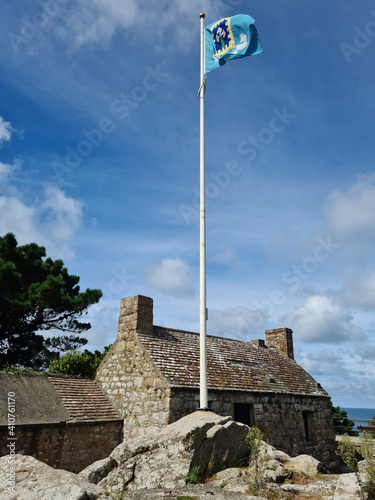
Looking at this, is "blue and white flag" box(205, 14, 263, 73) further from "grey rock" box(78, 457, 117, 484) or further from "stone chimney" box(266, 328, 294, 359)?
"stone chimney" box(266, 328, 294, 359)

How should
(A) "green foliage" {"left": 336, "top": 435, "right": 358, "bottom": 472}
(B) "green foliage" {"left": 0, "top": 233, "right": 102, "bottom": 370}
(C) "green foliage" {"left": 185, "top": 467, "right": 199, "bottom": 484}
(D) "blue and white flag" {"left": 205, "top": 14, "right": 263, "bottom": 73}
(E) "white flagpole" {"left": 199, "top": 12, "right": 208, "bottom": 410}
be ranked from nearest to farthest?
(A) "green foliage" {"left": 336, "top": 435, "right": 358, "bottom": 472}
(C) "green foliage" {"left": 185, "top": 467, "right": 199, "bottom": 484}
(E) "white flagpole" {"left": 199, "top": 12, "right": 208, "bottom": 410}
(D) "blue and white flag" {"left": 205, "top": 14, "right": 263, "bottom": 73}
(B) "green foliage" {"left": 0, "top": 233, "right": 102, "bottom": 370}

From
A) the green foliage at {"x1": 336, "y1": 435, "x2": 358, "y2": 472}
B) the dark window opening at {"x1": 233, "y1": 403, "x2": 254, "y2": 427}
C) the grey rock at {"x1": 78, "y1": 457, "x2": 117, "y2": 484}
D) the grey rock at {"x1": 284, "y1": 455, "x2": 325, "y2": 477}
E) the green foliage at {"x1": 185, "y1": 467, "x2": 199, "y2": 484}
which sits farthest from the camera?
the dark window opening at {"x1": 233, "y1": 403, "x2": 254, "y2": 427}

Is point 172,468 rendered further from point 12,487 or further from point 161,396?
point 161,396

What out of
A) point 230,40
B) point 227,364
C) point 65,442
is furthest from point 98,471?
point 230,40

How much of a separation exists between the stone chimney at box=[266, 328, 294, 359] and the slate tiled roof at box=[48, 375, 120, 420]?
11.8 metres

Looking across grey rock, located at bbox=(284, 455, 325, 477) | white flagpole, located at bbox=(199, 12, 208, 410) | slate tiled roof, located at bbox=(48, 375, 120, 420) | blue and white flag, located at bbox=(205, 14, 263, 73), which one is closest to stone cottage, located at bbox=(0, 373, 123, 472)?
slate tiled roof, located at bbox=(48, 375, 120, 420)

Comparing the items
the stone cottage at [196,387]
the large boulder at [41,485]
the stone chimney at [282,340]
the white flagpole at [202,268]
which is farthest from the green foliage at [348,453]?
the stone chimney at [282,340]

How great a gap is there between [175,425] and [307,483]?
10.9 ft

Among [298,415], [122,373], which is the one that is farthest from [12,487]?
[298,415]

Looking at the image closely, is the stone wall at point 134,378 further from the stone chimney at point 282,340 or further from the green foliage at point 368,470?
the stone chimney at point 282,340

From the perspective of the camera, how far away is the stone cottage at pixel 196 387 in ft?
45.1

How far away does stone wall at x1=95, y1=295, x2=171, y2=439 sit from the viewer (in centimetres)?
1351

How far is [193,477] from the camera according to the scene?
8.20 metres

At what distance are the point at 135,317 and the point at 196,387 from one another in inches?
150
